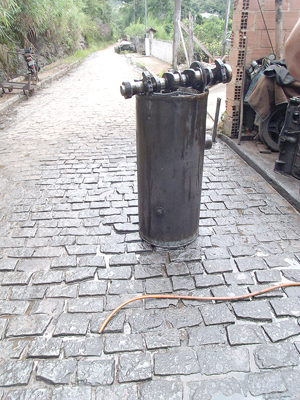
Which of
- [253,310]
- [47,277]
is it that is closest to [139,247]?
[47,277]

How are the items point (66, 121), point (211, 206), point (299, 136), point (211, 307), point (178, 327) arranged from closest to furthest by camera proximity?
point (178, 327) < point (211, 307) < point (211, 206) < point (299, 136) < point (66, 121)

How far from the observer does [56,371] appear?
2111 mm

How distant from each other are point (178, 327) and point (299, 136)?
→ 10.9ft

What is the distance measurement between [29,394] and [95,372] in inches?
16.3

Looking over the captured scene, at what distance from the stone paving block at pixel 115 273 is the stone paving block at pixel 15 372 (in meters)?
0.97

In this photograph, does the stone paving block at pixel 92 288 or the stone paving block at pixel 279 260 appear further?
the stone paving block at pixel 279 260

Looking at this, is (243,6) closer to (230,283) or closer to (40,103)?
(230,283)

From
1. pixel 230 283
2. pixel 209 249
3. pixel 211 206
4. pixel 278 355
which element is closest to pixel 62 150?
pixel 211 206

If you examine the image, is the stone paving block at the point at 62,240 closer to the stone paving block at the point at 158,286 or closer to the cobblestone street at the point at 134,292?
the cobblestone street at the point at 134,292

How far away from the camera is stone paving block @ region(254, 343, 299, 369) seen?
2.14 meters

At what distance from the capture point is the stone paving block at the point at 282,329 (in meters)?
2.35

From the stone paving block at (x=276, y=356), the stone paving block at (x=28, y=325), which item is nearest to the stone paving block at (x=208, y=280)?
the stone paving block at (x=276, y=356)

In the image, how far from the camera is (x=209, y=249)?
3.35 m

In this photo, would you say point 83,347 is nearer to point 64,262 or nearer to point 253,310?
point 64,262
